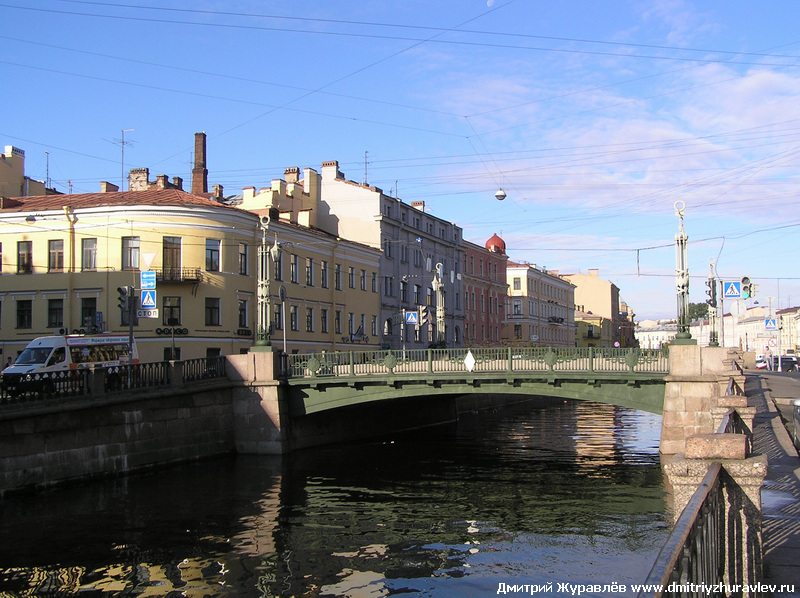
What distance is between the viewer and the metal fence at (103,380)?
23.6 metres

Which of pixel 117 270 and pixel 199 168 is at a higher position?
pixel 199 168

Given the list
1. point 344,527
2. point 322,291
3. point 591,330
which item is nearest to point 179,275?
point 322,291

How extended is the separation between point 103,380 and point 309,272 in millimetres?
23572

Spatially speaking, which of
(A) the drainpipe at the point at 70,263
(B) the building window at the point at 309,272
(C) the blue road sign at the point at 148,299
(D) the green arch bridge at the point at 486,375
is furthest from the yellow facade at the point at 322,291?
(C) the blue road sign at the point at 148,299

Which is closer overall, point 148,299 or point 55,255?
point 148,299

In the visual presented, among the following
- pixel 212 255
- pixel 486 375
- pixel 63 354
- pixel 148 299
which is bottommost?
pixel 486 375

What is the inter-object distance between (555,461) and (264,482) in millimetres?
10849

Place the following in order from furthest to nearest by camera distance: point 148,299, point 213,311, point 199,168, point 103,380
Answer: point 199,168
point 213,311
point 148,299
point 103,380

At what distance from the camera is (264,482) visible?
25.6 m

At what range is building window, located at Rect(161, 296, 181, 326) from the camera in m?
39.6

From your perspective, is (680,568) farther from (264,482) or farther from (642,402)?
(642,402)

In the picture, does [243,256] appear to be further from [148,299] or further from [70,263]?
[148,299]

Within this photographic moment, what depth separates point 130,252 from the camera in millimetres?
39969

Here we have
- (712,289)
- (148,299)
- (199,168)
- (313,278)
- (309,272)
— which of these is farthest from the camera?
(199,168)
